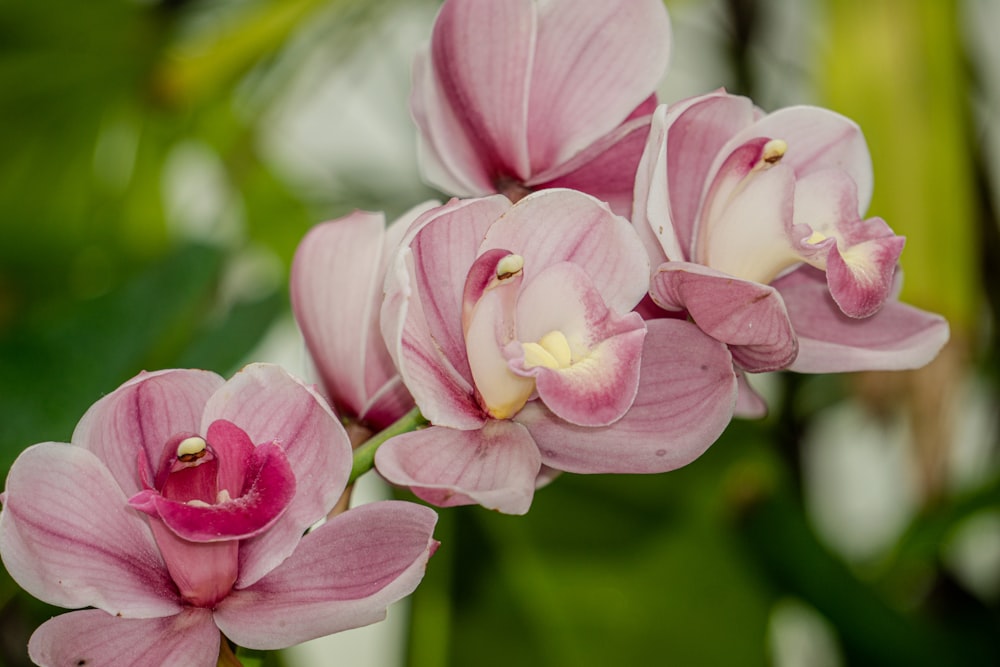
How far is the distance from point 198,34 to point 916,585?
3.12ft

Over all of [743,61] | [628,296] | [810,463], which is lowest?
[810,463]

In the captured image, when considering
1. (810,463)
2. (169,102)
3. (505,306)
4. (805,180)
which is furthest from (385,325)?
(810,463)

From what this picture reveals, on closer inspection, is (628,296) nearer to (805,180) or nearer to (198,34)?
(805,180)

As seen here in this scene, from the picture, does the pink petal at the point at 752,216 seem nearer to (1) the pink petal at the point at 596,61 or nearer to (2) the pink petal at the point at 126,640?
(1) the pink petal at the point at 596,61

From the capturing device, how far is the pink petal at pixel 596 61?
1.04 feet

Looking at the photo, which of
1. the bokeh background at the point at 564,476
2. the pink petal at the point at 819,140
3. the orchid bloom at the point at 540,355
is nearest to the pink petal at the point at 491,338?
the orchid bloom at the point at 540,355

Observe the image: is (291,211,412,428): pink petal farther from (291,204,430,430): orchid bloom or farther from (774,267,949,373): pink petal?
(774,267,949,373): pink petal

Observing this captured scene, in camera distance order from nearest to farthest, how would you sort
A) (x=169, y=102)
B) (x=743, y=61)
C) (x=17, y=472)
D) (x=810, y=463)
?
(x=17, y=472) → (x=169, y=102) → (x=743, y=61) → (x=810, y=463)

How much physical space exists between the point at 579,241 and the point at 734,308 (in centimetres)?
4

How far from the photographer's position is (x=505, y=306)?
0.28m

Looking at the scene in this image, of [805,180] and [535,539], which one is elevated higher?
[805,180]

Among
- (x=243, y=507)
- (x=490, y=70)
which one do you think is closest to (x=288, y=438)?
(x=243, y=507)

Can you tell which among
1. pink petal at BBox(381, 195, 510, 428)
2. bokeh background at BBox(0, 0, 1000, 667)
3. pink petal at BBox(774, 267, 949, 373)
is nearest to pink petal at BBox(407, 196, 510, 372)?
pink petal at BBox(381, 195, 510, 428)

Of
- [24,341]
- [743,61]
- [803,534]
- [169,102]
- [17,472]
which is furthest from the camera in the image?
[743,61]
